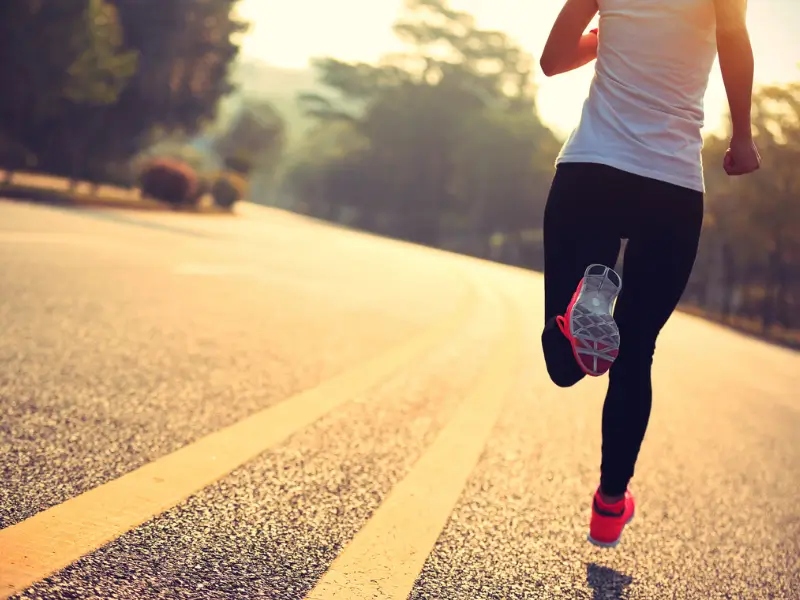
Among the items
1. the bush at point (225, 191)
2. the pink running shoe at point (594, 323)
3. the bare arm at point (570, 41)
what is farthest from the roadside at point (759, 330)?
the pink running shoe at point (594, 323)

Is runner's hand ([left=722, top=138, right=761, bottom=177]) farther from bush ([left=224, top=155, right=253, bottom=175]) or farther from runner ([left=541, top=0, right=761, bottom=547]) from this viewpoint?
bush ([left=224, top=155, right=253, bottom=175])

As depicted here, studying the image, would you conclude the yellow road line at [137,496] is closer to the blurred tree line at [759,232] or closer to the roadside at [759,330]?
the roadside at [759,330]

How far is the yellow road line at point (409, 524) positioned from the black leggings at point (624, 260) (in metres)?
A: 0.62

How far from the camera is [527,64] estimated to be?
75562 mm

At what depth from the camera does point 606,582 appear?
2.62 metres

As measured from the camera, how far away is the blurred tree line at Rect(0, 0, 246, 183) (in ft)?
76.1

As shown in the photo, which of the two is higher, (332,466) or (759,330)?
(332,466)

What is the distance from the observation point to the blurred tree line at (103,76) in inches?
914

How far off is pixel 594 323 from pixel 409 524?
0.88 meters

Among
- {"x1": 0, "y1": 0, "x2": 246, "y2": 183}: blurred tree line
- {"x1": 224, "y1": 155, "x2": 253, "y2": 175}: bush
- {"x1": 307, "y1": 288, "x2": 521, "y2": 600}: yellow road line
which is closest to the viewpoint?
{"x1": 307, "y1": 288, "x2": 521, "y2": 600}: yellow road line

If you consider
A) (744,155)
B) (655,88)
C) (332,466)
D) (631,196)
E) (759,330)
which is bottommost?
(759,330)

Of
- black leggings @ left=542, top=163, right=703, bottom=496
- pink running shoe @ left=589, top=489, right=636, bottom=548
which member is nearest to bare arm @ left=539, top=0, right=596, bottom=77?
black leggings @ left=542, top=163, right=703, bottom=496

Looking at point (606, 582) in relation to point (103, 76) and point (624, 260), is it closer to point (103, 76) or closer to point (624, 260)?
point (624, 260)

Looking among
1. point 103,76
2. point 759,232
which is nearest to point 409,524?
point 103,76
